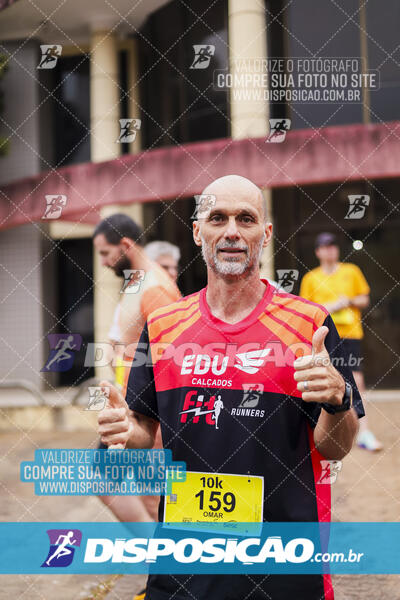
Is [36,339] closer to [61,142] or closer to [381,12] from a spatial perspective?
[61,142]

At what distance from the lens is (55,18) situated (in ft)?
35.1

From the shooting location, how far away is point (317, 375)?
5.98 ft

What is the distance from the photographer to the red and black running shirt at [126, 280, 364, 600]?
81.6 inches

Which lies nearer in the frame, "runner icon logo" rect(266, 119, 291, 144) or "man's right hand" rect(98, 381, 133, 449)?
"man's right hand" rect(98, 381, 133, 449)

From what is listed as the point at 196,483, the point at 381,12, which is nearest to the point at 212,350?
the point at 196,483

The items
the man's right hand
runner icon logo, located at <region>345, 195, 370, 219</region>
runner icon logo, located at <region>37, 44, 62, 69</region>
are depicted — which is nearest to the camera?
the man's right hand

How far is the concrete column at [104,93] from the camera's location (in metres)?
10.7

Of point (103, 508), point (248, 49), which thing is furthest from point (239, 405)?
point (248, 49)

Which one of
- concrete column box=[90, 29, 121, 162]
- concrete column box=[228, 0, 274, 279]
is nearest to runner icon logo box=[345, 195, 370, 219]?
concrete column box=[228, 0, 274, 279]
